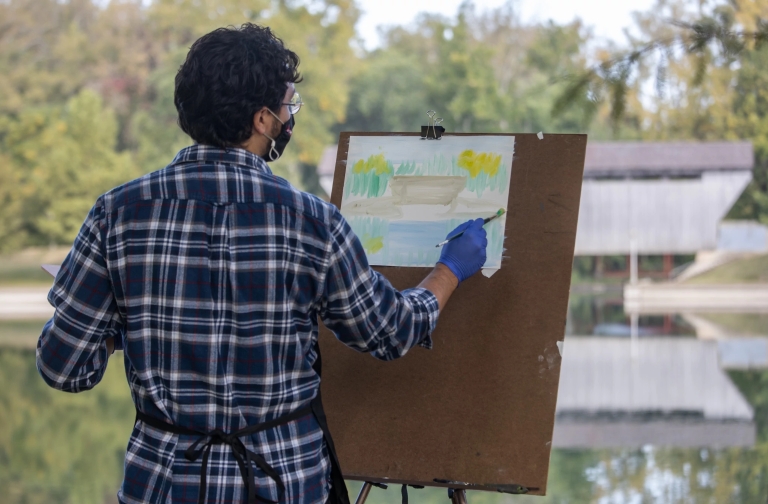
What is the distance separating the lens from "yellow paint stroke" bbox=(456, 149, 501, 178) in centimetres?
163

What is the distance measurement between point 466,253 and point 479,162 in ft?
1.01

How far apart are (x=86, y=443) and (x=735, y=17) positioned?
16.4 ft

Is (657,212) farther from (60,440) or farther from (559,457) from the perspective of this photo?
(60,440)

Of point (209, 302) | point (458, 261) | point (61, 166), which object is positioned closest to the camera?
point (209, 302)

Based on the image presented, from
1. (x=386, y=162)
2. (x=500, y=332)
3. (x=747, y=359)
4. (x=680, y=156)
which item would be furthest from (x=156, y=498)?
(x=680, y=156)

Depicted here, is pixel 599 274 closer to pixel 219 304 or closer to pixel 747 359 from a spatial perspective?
pixel 747 359

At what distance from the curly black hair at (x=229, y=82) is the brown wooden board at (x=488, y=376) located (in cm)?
60

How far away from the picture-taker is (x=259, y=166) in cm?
112

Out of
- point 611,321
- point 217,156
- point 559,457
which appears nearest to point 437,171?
point 217,156

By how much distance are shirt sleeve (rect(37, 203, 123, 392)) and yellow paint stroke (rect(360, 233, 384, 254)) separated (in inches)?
26.0

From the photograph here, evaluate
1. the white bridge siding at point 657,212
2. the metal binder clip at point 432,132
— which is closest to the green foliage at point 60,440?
the metal binder clip at point 432,132

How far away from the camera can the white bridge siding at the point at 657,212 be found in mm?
18969

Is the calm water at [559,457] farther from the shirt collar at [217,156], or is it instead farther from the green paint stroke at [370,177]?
the shirt collar at [217,156]

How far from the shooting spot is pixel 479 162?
1644 millimetres
